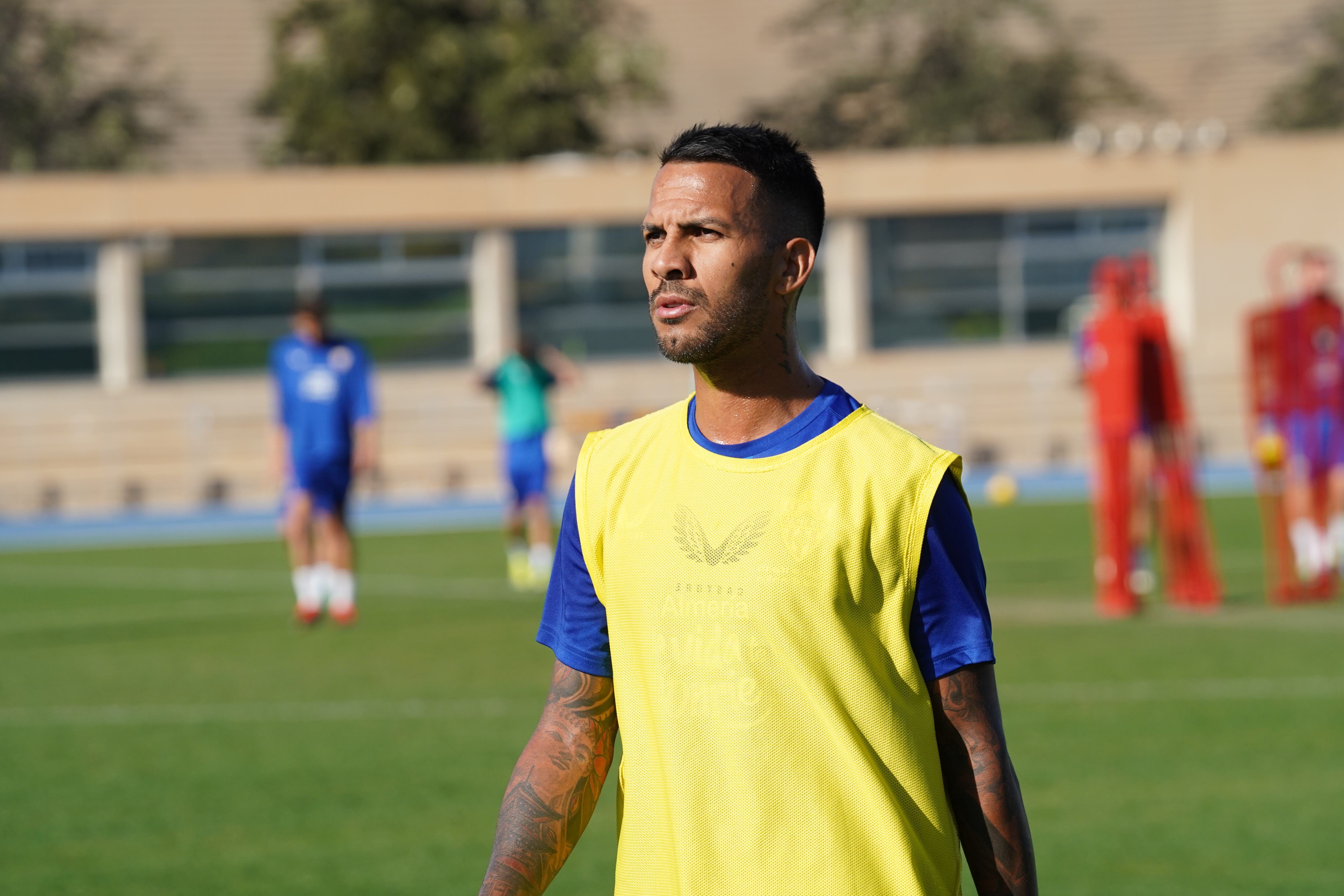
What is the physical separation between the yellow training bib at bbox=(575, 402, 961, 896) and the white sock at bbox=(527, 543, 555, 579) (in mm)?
13249

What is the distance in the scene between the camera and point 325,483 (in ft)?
41.4

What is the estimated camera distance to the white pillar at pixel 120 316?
34031 millimetres

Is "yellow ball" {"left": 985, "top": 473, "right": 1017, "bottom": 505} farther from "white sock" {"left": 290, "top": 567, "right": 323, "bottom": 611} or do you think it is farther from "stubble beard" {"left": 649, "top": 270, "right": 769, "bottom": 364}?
"stubble beard" {"left": 649, "top": 270, "right": 769, "bottom": 364}

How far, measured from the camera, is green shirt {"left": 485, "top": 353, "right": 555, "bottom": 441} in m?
16.1

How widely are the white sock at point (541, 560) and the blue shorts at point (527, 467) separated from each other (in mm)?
473

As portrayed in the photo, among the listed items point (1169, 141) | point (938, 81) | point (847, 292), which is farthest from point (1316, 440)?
point (938, 81)

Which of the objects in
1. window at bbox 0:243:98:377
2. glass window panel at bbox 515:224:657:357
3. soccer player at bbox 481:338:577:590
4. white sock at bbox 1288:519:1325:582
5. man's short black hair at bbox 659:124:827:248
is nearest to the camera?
man's short black hair at bbox 659:124:827:248

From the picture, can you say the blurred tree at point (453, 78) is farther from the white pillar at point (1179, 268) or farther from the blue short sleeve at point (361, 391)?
the blue short sleeve at point (361, 391)

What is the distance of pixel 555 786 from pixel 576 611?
0.28 meters

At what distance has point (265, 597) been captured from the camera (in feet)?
50.4

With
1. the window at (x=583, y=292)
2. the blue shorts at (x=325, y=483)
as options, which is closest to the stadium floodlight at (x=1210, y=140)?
the window at (x=583, y=292)

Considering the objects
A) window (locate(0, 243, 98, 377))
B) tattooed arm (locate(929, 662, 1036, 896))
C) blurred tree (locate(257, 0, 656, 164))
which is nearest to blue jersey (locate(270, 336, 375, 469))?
tattooed arm (locate(929, 662, 1036, 896))

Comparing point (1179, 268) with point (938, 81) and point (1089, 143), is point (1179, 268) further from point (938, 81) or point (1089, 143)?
point (938, 81)

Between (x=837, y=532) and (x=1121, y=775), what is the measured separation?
17.2 ft
